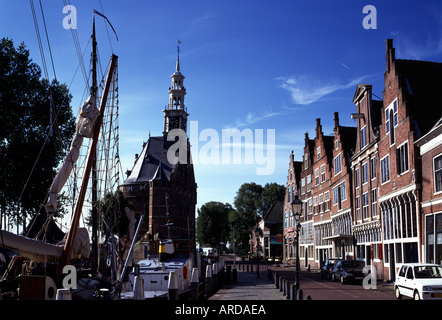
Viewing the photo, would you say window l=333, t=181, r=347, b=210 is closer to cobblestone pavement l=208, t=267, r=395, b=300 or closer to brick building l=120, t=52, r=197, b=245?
cobblestone pavement l=208, t=267, r=395, b=300

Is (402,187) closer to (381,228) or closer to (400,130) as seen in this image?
(400,130)

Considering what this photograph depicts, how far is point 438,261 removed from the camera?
82.4 ft

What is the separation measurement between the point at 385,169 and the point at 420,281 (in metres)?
18.2

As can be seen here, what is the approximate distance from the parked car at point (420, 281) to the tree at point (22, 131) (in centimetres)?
2528

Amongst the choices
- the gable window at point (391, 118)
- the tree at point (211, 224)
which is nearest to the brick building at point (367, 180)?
the gable window at point (391, 118)

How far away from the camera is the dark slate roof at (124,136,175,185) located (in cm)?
9496

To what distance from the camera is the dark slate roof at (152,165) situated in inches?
3739

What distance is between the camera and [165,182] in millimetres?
93375

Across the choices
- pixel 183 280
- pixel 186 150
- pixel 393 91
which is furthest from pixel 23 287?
pixel 186 150

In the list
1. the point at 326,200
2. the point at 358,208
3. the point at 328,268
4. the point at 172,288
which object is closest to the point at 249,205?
the point at 326,200

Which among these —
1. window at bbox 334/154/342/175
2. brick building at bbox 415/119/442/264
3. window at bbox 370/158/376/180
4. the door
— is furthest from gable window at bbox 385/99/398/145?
window at bbox 334/154/342/175

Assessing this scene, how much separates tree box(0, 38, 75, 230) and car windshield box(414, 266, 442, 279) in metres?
25.9
